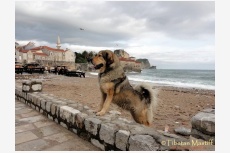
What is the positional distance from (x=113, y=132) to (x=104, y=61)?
4.09ft

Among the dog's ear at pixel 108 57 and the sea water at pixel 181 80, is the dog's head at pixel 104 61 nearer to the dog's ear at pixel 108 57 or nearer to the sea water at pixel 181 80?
the dog's ear at pixel 108 57

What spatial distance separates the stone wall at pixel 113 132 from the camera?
223 cm

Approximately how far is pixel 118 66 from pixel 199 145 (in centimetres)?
188

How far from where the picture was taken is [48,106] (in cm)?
450

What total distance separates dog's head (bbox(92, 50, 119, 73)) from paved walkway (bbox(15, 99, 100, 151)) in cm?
133

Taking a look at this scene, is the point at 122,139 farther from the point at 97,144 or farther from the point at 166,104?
the point at 166,104

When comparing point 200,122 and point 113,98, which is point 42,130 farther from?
point 200,122

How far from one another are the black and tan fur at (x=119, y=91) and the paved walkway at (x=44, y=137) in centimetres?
68

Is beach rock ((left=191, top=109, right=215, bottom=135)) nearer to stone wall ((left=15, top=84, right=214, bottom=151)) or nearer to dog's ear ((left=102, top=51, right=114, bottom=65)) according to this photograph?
stone wall ((left=15, top=84, right=214, bottom=151))

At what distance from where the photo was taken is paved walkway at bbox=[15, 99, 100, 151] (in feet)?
9.68

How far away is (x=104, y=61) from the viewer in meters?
3.28

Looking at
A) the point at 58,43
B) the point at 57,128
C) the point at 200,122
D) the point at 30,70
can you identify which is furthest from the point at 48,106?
the point at 58,43

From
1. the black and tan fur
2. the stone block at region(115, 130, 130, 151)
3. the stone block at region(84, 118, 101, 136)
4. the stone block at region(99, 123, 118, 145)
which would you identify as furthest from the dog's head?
the stone block at region(115, 130, 130, 151)

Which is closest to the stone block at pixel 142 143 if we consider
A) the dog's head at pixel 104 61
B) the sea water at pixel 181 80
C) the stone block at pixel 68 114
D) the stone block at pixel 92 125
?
the stone block at pixel 92 125
